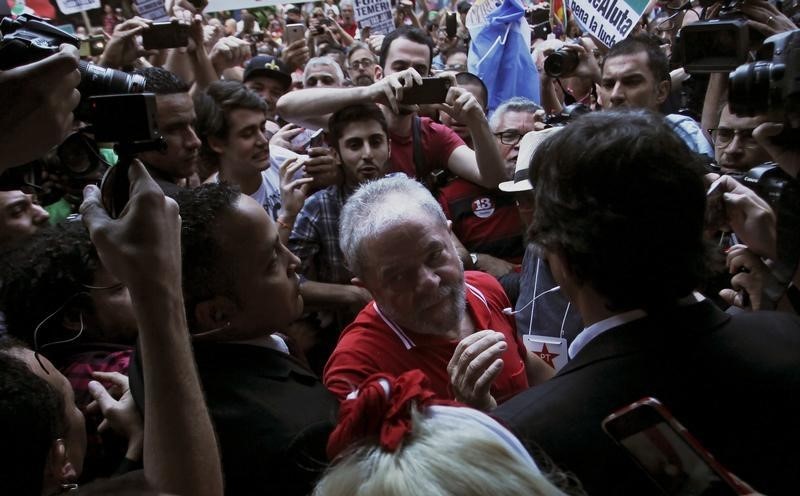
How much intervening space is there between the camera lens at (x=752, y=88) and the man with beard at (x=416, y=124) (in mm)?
1838

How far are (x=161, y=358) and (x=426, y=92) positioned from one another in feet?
8.07

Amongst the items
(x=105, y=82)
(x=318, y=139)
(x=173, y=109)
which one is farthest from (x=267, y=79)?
(x=105, y=82)

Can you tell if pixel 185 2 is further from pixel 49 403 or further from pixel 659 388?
pixel 659 388

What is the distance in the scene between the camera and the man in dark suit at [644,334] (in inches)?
52.2

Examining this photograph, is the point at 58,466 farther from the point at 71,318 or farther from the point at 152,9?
the point at 152,9

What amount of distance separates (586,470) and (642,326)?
28 centimetres

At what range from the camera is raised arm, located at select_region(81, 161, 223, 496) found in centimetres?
133

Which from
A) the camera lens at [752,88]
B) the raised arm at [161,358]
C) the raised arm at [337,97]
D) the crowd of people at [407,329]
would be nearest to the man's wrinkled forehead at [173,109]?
the crowd of people at [407,329]

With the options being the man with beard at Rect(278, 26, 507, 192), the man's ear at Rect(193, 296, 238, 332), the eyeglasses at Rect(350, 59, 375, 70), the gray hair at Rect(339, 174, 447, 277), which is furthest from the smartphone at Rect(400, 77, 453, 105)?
the eyeglasses at Rect(350, 59, 375, 70)

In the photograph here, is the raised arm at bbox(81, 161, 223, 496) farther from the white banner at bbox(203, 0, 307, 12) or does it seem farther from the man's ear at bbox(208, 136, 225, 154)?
the white banner at bbox(203, 0, 307, 12)

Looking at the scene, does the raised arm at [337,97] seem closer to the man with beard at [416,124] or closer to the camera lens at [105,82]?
the man with beard at [416,124]

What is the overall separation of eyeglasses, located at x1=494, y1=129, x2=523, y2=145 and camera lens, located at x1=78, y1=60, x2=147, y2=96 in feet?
8.75

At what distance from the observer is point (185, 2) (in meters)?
4.81

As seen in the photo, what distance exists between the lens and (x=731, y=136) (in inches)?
128
